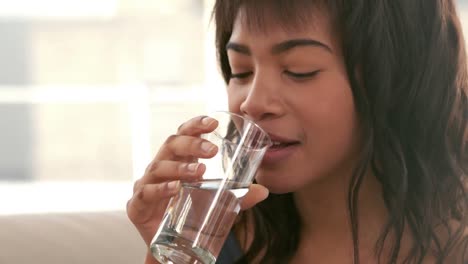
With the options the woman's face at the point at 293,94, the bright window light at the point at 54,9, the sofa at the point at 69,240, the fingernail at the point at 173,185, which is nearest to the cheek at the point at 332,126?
the woman's face at the point at 293,94

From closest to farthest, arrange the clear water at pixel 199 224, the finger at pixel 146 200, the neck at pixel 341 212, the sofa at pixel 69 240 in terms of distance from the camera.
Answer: the clear water at pixel 199 224 → the finger at pixel 146 200 → the neck at pixel 341 212 → the sofa at pixel 69 240

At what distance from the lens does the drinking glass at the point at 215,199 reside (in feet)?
3.58

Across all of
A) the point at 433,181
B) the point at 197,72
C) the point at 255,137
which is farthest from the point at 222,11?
the point at 197,72

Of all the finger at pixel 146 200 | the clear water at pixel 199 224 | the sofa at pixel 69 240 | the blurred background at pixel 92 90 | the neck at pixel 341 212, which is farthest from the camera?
the blurred background at pixel 92 90

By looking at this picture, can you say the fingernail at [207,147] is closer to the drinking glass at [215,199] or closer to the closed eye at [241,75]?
the drinking glass at [215,199]

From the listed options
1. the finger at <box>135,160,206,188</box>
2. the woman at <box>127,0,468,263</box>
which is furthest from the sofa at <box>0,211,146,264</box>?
the finger at <box>135,160,206,188</box>

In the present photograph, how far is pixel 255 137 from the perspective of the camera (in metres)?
1.10

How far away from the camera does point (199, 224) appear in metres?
1.09

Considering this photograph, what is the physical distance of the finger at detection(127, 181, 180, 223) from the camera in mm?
1203

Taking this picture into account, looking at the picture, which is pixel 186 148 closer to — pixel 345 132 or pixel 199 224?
pixel 199 224

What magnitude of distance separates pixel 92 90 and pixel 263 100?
2398 millimetres

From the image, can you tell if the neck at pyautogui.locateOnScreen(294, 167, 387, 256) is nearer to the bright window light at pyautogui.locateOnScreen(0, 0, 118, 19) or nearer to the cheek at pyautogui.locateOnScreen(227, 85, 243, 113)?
the cheek at pyautogui.locateOnScreen(227, 85, 243, 113)

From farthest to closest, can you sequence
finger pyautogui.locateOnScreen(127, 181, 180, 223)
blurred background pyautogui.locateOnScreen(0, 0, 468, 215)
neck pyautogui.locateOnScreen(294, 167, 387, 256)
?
blurred background pyautogui.locateOnScreen(0, 0, 468, 215), neck pyautogui.locateOnScreen(294, 167, 387, 256), finger pyautogui.locateOnScreen(127, 181, 180, 223)

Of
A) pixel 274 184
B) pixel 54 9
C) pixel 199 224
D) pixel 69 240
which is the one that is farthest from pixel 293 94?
pixel 54 9
